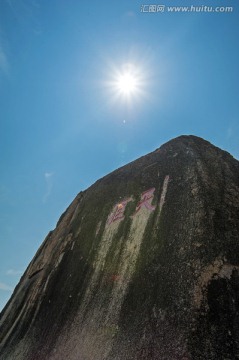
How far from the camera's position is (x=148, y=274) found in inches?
141

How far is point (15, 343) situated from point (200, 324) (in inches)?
152

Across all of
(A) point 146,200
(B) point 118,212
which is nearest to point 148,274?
(A) point 146,200

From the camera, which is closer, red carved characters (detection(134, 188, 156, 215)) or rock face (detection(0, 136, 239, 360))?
rock face (detection(0, 136, 239, 360))

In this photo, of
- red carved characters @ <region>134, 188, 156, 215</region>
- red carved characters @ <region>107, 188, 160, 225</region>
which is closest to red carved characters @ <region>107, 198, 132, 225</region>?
red carved characters @ <region>107, 188, 160, 225</region>

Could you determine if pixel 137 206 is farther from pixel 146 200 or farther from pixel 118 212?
pixel 118 212

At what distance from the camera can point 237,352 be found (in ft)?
7.95

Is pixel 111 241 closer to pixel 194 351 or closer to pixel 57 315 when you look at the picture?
pixel 57 315

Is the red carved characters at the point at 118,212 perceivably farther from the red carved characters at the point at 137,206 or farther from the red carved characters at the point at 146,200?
the red carved characters at the point at 146,200

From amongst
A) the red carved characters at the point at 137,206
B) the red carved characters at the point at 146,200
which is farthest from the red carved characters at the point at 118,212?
the red carved characters at the point at 146,200

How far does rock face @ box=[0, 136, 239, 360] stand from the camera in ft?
9.21

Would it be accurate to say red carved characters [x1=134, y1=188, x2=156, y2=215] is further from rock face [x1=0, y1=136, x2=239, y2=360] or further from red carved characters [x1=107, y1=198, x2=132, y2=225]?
red carved characters [x1=107, y1=198, x2=132, y2=225]

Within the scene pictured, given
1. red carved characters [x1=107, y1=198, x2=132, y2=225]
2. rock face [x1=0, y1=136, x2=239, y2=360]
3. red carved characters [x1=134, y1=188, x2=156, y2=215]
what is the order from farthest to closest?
red carved characters [x1=107, y1=198, x2=132, y2=225], red carved characters [x1=134, y1=188, x2=156, y2=215], rock face [x1=0, y1=136, x2=239, y2=360]

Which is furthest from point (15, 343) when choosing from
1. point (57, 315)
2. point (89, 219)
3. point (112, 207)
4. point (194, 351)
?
point (194, 351)

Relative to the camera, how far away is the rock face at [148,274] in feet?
9.21
